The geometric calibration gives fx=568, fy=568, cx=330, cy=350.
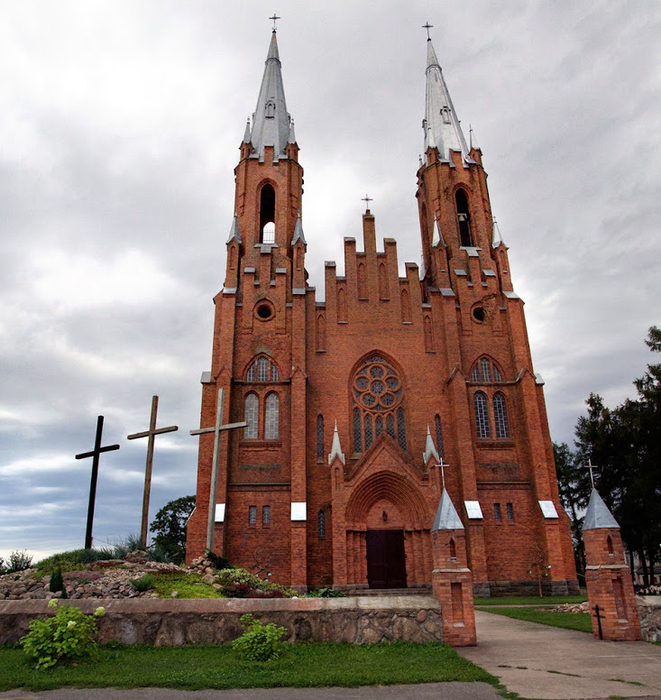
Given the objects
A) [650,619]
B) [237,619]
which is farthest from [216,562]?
[650,619]

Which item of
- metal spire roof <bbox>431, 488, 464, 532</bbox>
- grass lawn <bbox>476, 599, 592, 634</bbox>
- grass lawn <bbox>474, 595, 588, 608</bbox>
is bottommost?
grass lawn <bbox>474, 595, 588, 608</bbox>

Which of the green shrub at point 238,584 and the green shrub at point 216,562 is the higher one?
the green shrub at point 216,562

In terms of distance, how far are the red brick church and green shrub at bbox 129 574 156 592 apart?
11.5m

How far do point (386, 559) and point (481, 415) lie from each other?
856 centimetres

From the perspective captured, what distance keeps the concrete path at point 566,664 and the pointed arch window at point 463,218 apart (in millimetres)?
25921

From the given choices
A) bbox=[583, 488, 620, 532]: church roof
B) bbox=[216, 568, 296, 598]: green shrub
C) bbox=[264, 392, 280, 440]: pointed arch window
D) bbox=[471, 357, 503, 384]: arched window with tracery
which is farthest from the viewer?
bbox=[471, 357, 503, 384]: arched window with tracery

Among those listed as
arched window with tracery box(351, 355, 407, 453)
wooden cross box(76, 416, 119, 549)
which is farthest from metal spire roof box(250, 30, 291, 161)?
wooden cross box(76, 416, 119, 549)

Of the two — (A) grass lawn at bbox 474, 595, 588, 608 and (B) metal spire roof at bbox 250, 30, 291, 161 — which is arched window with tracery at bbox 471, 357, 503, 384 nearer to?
(A) grass lawn at bbox 474, 595, 588, 608

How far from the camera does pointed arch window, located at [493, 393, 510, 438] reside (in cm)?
2861

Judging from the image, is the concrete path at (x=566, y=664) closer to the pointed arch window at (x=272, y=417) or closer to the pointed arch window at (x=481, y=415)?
the pointed arch window at (x=481, y=415)

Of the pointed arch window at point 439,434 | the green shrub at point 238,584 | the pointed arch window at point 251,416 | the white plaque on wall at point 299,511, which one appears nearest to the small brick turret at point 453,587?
the green shrub at point 238,584

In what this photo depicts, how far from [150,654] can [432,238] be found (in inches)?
1125

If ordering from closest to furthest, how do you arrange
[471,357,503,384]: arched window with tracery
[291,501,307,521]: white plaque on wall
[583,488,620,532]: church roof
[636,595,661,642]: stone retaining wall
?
1. [636,595,661,642]: stone retaining wall
2. [583,488,620,532]: church roof
3. [291,501,307,521]: white plaque on wall
4. [471,357,503,384]: arched window with tracery

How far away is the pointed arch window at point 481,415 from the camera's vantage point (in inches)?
1123
